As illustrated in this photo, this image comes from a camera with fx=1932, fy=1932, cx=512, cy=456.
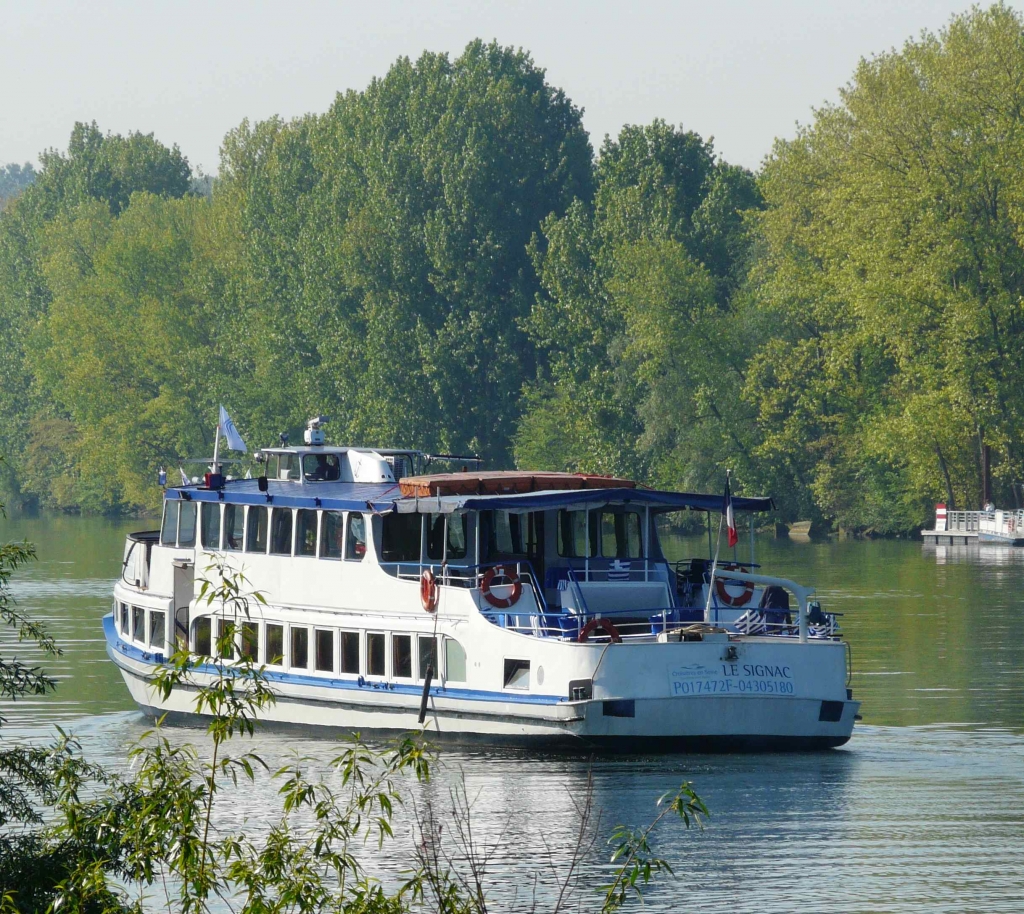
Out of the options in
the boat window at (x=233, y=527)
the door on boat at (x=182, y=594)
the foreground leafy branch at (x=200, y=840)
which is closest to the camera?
the foreground leafy branch at (x=200, y=840)

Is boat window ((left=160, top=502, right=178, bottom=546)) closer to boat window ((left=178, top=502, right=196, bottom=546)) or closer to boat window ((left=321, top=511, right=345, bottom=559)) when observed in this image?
boat window ((left=178, top=502, right=196, bottom=546))

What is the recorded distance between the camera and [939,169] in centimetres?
8506

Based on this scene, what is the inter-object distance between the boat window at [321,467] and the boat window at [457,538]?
4.98m

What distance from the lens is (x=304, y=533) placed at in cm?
3384

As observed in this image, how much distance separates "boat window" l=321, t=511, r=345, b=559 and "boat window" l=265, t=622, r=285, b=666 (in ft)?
5.53

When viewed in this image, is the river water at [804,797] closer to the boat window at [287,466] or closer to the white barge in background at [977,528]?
the boat window at [287,466]

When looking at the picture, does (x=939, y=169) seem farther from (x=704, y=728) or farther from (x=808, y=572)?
(x=704, y=728)

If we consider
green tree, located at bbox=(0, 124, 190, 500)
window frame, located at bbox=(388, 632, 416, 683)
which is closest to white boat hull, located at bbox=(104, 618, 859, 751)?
window frame, located at bbox=(388, 632, 416, 683)

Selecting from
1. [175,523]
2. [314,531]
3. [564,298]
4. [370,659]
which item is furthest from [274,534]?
[564,298]

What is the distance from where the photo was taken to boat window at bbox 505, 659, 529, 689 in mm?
29656

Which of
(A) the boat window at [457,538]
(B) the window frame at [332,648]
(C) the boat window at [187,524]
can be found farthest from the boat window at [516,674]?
(C) the boat window at [187,524]

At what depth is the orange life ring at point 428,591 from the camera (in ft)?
102

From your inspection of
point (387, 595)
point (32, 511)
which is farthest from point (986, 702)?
point (32, 511)

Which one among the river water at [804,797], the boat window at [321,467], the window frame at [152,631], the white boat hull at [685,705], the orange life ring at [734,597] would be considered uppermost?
the boat window at [321,467]
